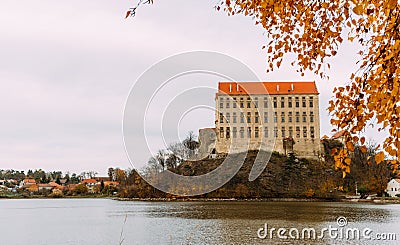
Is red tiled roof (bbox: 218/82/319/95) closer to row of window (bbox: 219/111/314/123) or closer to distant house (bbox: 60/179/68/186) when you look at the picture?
row of window (bbox: 219/111/314/123)

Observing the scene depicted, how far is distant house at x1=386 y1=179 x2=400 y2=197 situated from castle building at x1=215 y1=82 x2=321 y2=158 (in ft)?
40.4

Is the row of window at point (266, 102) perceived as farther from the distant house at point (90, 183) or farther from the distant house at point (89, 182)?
the distant house at point (89, 182)

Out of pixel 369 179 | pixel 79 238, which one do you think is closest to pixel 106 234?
pixel 79 238

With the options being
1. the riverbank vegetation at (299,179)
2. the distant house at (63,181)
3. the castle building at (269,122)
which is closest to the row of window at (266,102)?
the castle building at (269,122)

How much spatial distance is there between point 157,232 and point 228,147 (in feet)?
115

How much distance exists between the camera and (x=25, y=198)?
3750 inches

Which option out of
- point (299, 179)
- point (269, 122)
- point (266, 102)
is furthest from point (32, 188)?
point (299, 179)

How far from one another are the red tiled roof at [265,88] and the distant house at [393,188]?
1636 centimetres

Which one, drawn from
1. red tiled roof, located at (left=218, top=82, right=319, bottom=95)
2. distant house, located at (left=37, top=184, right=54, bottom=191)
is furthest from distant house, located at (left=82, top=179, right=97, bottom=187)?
red tiled roof, located at (left=218, top=82, right=319, bottom=95)

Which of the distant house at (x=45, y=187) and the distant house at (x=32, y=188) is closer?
the distant house at (x=32, y=188)

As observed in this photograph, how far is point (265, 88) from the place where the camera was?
203 feet

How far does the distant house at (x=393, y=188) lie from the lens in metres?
58.9

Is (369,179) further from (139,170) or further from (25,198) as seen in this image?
(25,198)

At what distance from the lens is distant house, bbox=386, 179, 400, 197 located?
5895 centimetres
